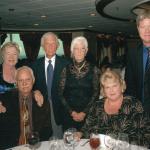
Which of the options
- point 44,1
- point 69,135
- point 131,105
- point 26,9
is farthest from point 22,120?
point 26,9

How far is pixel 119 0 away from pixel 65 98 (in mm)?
3057

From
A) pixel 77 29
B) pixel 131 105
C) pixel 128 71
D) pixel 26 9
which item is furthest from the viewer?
pixel 77 29

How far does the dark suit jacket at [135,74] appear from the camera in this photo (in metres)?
3.23

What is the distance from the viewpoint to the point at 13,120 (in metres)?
3.10

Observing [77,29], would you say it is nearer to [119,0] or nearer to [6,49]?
[119,0]

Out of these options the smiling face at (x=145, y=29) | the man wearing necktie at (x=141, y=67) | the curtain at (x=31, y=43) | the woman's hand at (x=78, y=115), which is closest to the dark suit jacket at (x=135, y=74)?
the man wearing necktie at (x=141, y=67)

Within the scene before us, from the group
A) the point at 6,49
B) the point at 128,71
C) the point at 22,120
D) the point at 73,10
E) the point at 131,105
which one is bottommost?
the point at 22,120

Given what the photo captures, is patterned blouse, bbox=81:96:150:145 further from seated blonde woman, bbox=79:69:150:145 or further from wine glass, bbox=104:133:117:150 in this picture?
wine glass, bbox=104:133:117:150

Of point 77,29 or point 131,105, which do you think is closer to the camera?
point 131,105

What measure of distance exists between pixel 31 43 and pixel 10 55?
37.1ft

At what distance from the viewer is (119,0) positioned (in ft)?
20.2

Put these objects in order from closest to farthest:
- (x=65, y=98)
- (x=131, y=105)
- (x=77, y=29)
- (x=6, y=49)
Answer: (x=131, y=105) → (x=6, y=49) → (x=65, y=98) → (x=77, y=29)

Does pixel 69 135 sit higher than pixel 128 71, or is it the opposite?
pixel 128 71

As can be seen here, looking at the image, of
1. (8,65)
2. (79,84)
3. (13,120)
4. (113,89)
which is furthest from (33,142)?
(8,65)
